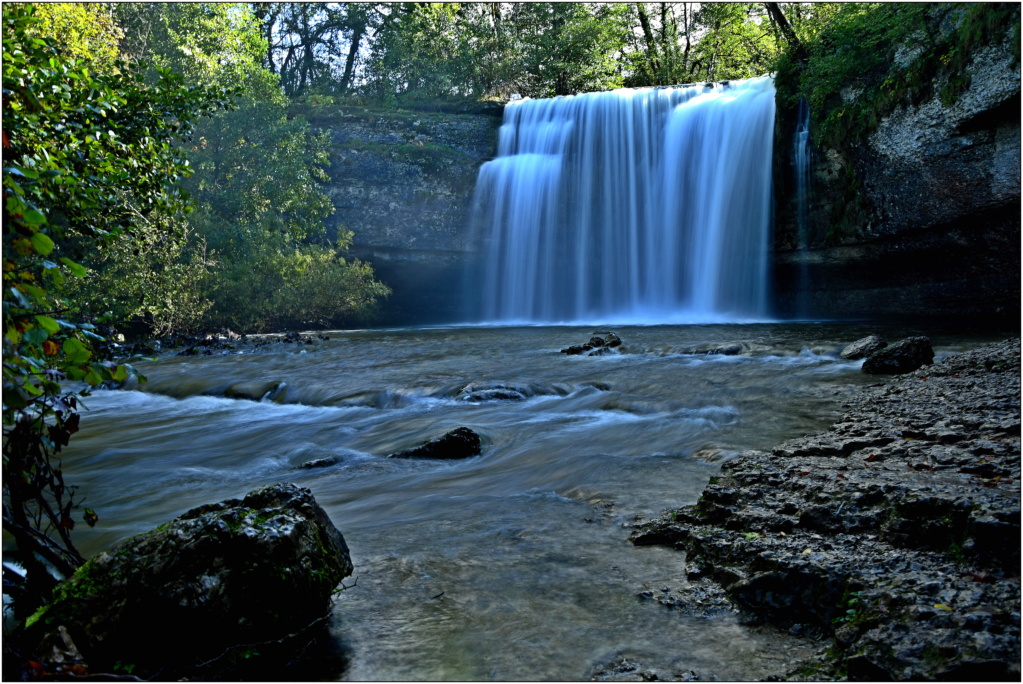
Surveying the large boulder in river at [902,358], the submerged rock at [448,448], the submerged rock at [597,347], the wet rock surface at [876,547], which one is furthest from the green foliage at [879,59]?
the submerged rock at [448,448]

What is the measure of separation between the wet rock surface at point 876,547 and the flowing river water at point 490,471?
0.19 m

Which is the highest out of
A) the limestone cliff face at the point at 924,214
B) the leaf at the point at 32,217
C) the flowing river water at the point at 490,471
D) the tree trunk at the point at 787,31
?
the tree trunk at the point at 787,31

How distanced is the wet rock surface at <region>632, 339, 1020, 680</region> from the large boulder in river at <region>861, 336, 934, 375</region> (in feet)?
13.4

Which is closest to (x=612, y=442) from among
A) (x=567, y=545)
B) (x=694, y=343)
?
(x=567, y=545)

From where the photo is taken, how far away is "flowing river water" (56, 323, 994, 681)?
294 cm

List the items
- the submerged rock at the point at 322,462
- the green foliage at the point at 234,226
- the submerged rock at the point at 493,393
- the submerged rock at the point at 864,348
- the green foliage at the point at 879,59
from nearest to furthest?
the submerged rock at the point at 322,462 < the submerged rock at the point at 493,393 < the submerged rock at the point at 864,348 < the green foliage at the point at 879,59 < the green foliage at the point at 234,226

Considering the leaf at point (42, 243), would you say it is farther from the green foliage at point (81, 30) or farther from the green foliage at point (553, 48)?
the green foliage at point (553, 48)

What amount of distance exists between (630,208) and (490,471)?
1780 centimetres

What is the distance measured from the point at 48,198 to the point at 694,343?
10.7 meters

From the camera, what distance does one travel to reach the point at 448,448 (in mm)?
6492

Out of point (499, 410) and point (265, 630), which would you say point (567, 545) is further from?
point (499, 410)

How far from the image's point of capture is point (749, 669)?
2.65 m

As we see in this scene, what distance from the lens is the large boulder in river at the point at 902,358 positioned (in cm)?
896

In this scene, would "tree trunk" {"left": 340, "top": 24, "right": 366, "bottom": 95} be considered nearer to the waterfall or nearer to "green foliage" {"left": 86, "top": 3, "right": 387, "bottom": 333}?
"green foliage" {"left": 86, "top": 3, "right": 387, "bottom": 333}
